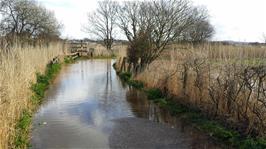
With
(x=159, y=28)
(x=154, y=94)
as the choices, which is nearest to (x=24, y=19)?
(x=159, y=28)

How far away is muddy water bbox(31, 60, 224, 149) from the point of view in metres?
9.05

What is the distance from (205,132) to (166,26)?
13.2 metres

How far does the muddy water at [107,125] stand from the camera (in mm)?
9055

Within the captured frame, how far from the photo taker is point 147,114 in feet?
41.5

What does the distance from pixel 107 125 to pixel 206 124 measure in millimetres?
2912

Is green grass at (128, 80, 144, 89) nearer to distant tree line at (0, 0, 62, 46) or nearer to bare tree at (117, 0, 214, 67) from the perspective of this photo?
bare tree at (117, 0, 214, 67)

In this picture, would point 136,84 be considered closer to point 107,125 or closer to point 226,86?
point 107,125

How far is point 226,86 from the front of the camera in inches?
404

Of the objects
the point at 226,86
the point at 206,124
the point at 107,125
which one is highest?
the point at 226,86

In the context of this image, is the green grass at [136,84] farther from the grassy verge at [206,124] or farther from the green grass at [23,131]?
the green grass at [23,131]

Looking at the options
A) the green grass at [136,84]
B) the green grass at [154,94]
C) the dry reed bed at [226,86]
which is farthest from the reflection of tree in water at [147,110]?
the green grass at [136,84]

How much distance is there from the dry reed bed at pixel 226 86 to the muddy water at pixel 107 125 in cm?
99

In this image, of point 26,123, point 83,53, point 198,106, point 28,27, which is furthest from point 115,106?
point 83,53

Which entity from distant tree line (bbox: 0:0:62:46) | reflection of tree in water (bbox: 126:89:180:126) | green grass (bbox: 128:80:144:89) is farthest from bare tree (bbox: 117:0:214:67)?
distant tree line (bbox: 0:0:62:46)
